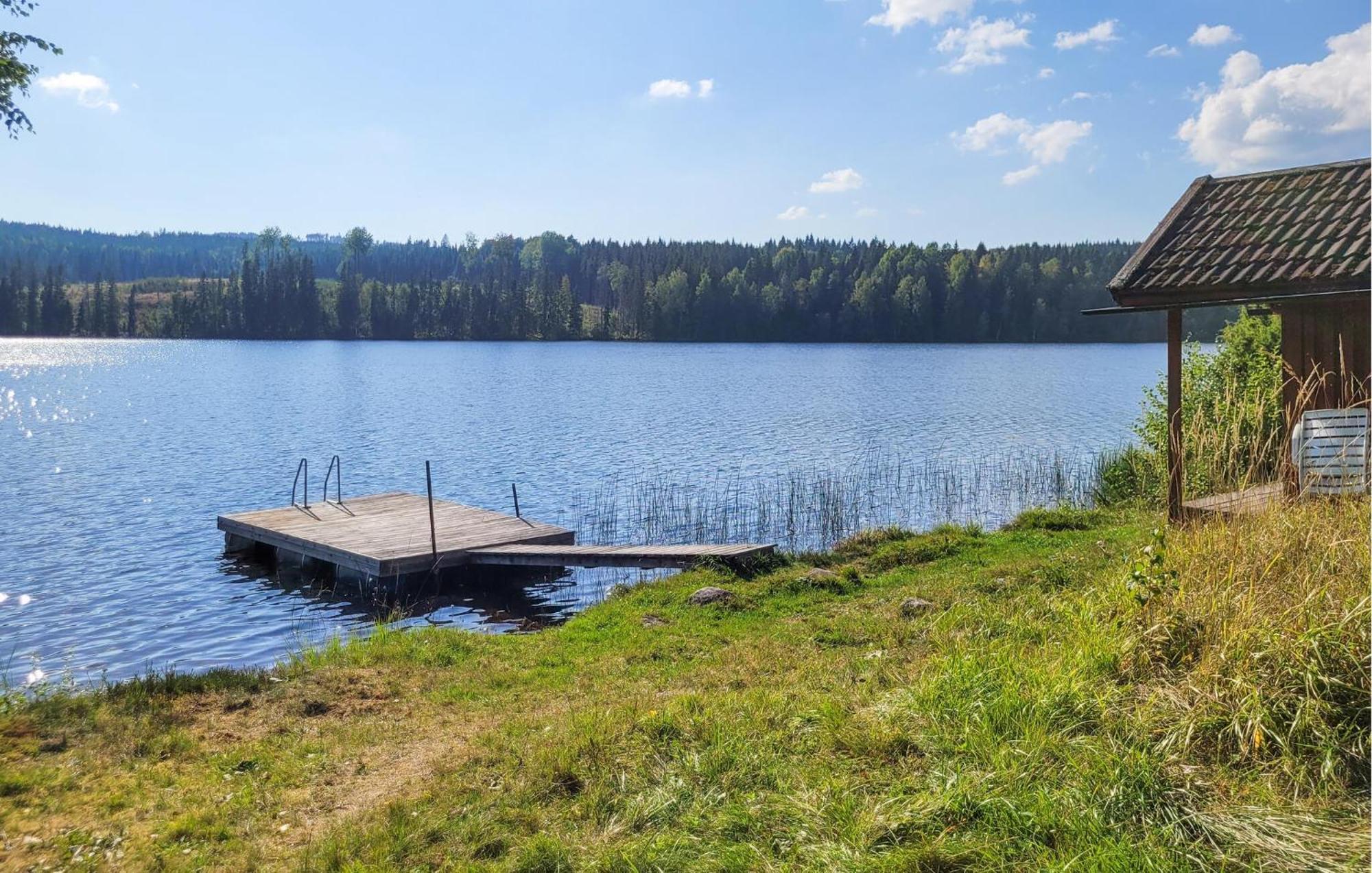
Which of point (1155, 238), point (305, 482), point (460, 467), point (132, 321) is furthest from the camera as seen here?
point (132, 321)

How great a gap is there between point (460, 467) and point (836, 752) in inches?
846

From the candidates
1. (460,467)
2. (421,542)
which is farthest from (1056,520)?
(460,467)

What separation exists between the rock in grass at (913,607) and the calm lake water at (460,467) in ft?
18.2

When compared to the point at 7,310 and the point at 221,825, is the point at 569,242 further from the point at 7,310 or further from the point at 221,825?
the point at 221,825

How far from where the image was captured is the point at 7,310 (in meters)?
119

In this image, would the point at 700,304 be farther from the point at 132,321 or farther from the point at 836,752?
the point at 836,752

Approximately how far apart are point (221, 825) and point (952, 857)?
11.9ft

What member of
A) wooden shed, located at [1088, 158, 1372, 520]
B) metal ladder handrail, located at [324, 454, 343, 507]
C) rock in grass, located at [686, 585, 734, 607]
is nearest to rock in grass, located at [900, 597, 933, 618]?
rock in grass, located at [686, 585, 734, 607]

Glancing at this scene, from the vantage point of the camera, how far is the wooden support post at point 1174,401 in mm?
9266

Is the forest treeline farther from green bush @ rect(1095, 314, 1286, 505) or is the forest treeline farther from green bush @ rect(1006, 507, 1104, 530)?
green bush @ rect(1006, 507, 1104, 530)

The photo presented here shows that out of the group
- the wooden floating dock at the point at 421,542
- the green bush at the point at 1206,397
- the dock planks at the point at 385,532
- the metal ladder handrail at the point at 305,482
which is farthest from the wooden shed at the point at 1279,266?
the metal ladder handrail at the point at 305,482

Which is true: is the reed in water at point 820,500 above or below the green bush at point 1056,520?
below

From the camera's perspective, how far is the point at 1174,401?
370 inches

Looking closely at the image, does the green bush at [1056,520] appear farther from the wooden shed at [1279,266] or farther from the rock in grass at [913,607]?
the rock in grass at [913,607]
